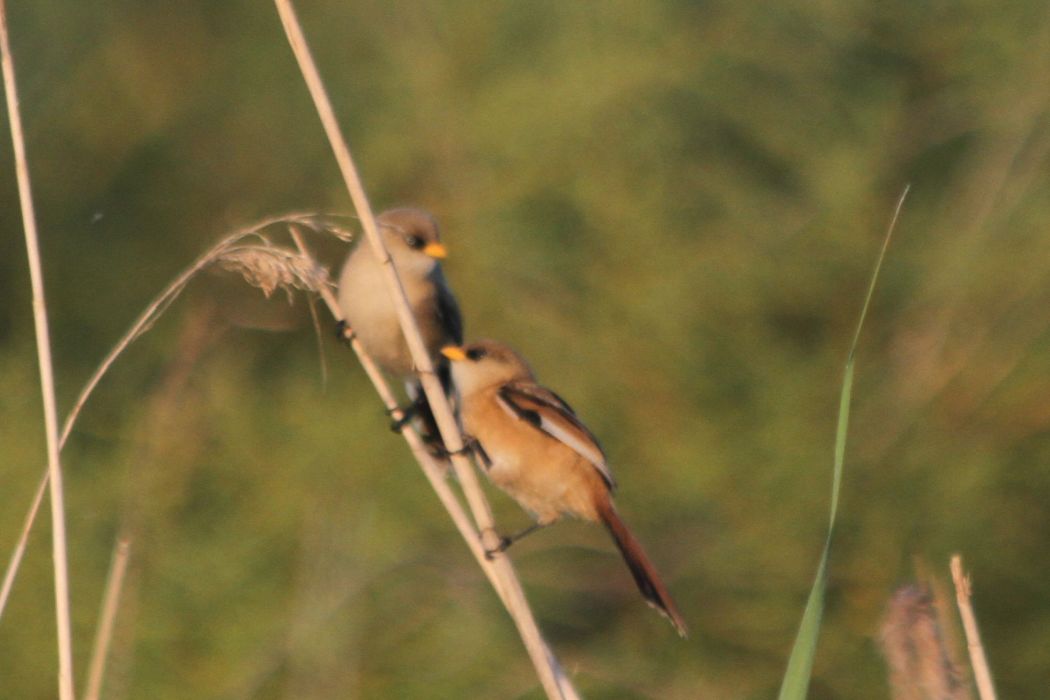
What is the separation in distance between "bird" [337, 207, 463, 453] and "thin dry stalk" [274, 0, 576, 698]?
797 mm

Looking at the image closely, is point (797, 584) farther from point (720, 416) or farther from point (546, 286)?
point (546, 286)

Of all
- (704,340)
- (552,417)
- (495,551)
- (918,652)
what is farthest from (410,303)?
(704,340)

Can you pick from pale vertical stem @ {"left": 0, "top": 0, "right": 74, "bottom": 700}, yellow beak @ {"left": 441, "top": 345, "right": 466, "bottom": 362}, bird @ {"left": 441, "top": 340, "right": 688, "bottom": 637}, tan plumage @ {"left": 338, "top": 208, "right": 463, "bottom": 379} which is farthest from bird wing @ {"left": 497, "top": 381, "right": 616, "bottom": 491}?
pale vertical stem @ {"left": 0, "top": 0, "right": 74, "bottom": 700}

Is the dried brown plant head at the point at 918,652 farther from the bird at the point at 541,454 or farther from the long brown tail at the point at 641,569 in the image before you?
the bird at the point at 541,454

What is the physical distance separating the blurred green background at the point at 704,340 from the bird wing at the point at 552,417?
2110mm

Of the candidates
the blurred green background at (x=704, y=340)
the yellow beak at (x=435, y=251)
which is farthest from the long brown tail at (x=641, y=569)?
the blurred green background at (x=704, y=340)

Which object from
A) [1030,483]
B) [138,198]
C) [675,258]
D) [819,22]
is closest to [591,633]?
[675,258]

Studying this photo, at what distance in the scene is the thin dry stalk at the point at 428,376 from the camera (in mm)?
2941

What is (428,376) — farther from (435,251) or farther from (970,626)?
(435,251)

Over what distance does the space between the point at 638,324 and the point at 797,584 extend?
4.39ft

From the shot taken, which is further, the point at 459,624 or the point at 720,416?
the point at 720,416

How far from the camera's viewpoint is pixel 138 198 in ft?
25.6

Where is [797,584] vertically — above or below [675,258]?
below

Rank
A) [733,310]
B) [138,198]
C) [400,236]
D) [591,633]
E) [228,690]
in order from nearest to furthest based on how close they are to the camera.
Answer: [400,236], [228,690], [591,633], [733,310], [138,198]
